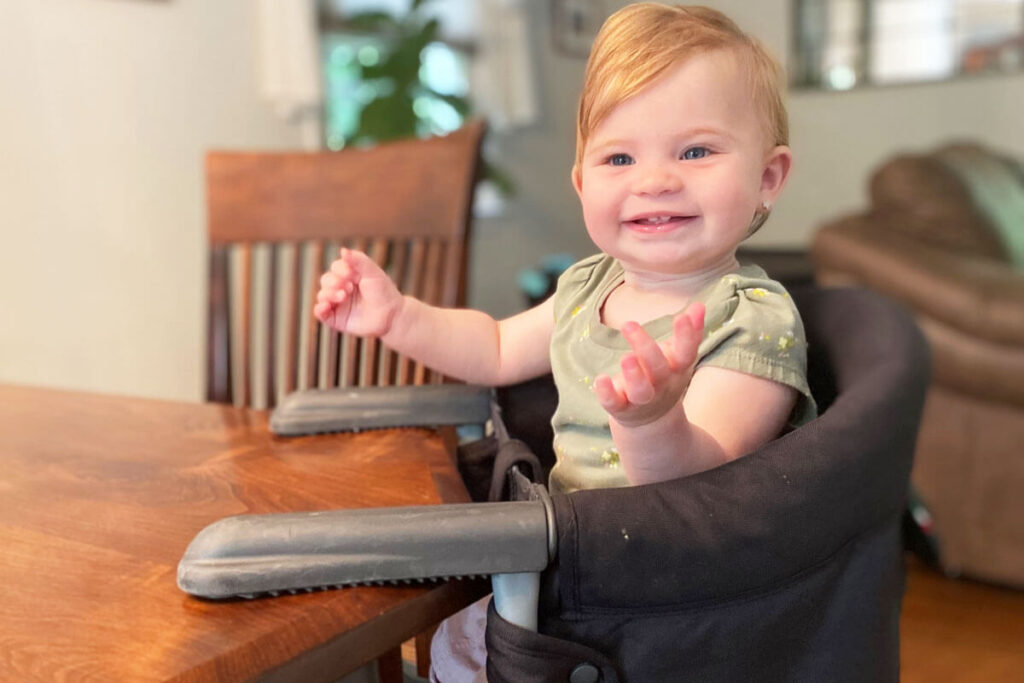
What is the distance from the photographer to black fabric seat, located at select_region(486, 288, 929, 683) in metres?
A: 0.46

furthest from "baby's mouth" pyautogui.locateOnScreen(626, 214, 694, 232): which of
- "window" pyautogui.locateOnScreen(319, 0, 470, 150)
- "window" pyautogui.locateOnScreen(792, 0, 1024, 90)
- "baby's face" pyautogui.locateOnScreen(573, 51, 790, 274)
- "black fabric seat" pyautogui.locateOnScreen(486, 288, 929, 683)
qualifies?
"window" pyautogui.locateOnScreen(792, 0, 1024, 90)

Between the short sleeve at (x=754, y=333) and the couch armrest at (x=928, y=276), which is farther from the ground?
the short sleeve at (x=754, y=333)

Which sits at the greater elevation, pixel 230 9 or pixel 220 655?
pixel 230 9

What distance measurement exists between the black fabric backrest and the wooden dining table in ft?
0.24

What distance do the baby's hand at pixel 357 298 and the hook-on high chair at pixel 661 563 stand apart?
0.80 ft

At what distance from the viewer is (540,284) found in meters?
3.27

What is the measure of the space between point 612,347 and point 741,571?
0.87 ft

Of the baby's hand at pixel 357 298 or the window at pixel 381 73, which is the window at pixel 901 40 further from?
the baby's hand at pixel 357 298

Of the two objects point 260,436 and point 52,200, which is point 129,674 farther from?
point 52,200

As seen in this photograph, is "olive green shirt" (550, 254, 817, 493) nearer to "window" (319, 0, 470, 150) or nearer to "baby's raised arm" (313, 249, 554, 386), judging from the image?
"baby's raised arm" (313, 249, 554, 386)

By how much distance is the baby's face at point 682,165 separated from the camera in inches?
24.5

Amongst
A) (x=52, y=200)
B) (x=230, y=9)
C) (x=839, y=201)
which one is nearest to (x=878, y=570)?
(x=52, y=200)

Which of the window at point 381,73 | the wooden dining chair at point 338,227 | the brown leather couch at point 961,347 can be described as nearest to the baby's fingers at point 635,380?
the wooden dining chair at point 338,227

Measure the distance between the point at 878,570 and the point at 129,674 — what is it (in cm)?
46
